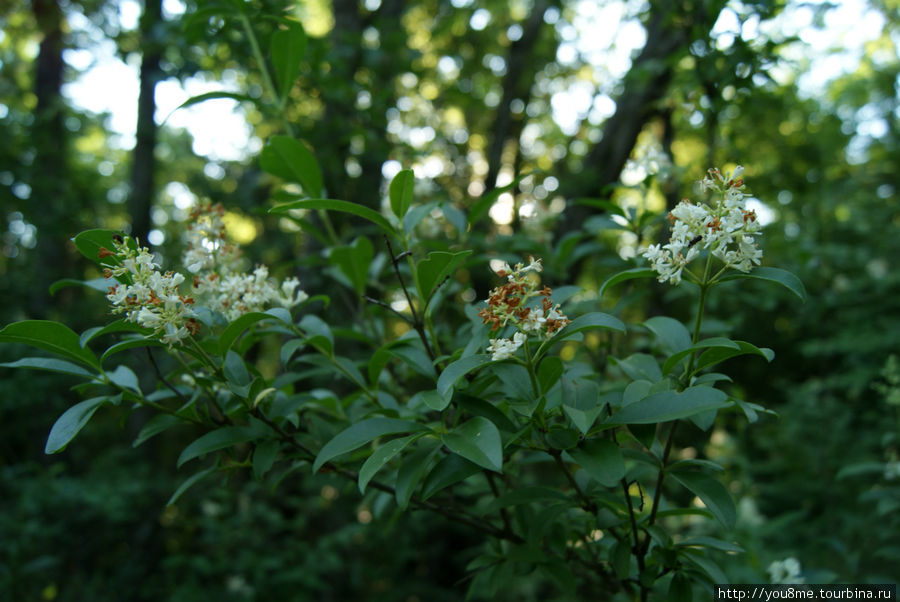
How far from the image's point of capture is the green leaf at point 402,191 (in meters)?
1.23

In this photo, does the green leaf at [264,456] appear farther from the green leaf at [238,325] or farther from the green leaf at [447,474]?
the green leaf at [447,474]

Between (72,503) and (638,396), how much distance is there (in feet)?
13.4

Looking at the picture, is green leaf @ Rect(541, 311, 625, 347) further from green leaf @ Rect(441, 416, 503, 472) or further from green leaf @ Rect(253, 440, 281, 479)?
green leaf @ Rect(253, 440, 281, 479)

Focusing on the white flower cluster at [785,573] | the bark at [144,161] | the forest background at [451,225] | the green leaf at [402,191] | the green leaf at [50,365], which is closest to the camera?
the green leaf at [50,365]

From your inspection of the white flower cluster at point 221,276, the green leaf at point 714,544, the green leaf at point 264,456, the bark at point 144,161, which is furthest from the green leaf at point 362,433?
the bark at point 144,161

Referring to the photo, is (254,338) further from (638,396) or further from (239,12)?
(239,12)

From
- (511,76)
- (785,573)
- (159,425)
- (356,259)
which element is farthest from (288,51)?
(511,76)

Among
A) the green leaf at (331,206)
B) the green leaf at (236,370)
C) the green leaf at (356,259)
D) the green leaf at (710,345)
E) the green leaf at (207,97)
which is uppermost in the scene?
the green leaf at (207,97)

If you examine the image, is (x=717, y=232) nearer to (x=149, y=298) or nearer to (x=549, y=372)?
(x=549, y=372)

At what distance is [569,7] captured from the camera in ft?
17.7

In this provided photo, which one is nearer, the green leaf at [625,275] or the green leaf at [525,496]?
the green leaf at [625,275]

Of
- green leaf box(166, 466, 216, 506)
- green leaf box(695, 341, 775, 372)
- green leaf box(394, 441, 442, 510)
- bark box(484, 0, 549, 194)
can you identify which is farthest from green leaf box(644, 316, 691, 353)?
bark box(484, 0, 549, 194)

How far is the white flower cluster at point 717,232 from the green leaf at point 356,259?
0.75 meters

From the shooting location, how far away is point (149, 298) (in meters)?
1.03
